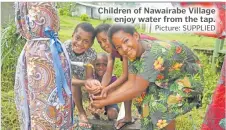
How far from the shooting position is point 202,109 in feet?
10.2

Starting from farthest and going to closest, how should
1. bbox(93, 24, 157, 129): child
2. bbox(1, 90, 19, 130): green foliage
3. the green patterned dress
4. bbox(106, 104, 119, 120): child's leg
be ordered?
bbox(1, 90, 19, 130): green foliage, bbox(106, 104, 119, 120): child's leg, bbox(93, 24, 157, 129): child, the green patterned dress

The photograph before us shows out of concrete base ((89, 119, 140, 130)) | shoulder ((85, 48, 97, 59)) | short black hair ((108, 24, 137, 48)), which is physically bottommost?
concrete base ((89, 119, 140, 130))

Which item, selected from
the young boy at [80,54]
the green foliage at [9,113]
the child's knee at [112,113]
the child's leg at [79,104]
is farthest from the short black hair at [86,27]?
the green foliage at [9,113]

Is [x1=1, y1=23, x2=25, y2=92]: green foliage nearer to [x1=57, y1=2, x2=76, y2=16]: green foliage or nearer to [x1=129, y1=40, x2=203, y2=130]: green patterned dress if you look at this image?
[x1=57, y1=2, x2=76, y2=16]: green foliage

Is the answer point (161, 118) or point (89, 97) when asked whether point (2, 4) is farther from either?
point (161, 118)

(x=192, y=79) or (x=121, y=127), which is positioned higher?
(x=192, y=79)

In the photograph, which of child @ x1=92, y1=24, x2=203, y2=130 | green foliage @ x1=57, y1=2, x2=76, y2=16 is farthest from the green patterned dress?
green foliage @ x1=57, y1=2, x2=76, y2=16

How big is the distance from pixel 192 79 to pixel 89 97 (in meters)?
0.65

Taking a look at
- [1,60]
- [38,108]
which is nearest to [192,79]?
[38,108]

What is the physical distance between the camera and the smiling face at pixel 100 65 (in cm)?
308

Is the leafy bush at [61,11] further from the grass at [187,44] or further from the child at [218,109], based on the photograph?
the child at [218,109]

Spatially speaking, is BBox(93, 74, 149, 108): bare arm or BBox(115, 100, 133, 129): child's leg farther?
BBox(115, 100, 133, 129): child's leg

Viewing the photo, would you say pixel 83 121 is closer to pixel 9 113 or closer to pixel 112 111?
pixel 112 111

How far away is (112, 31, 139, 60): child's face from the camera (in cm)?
288
